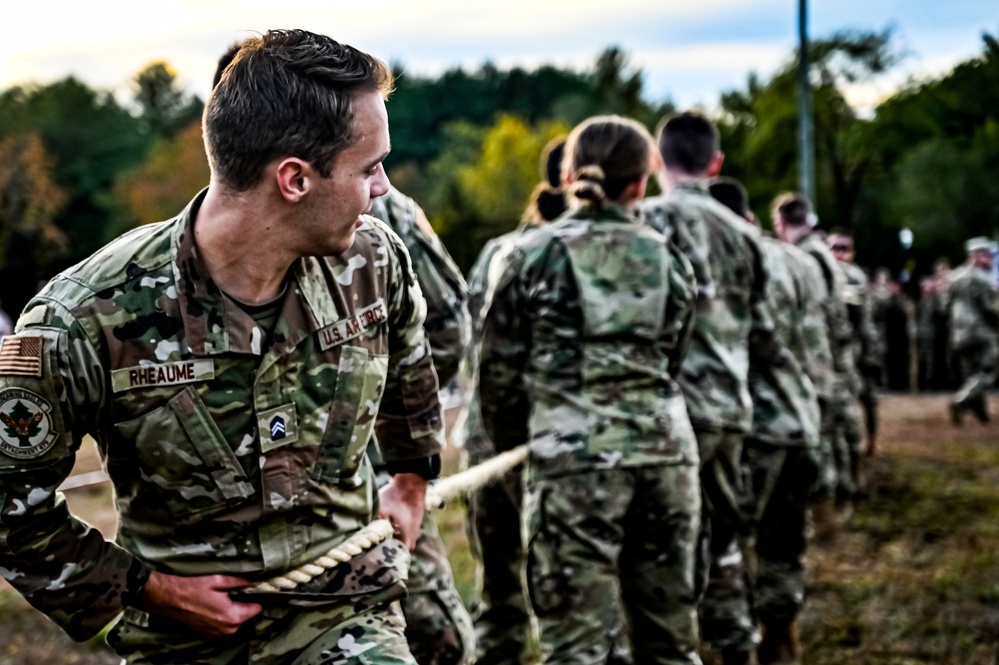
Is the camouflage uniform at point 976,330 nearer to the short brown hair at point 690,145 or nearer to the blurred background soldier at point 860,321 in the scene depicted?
the blurred background soldier at point 860,321

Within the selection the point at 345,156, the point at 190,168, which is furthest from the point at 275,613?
the point at 190,168

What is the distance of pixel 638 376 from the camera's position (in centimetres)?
454

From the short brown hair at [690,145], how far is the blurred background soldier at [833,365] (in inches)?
131

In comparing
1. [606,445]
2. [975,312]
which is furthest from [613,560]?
[975,312]

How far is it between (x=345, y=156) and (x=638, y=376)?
2.17m

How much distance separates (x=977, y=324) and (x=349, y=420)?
1571cm

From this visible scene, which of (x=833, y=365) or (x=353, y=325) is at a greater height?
(x=353, y=325)

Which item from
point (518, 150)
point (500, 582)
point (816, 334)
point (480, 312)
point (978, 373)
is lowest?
point (978, 373)

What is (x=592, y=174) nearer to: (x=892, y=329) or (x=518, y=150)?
(x=892, y=329)

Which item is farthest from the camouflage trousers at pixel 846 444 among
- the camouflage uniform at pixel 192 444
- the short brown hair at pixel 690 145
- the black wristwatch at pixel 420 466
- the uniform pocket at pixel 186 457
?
the uniform pocket at pixel 186 457

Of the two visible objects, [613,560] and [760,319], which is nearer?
[613,560]

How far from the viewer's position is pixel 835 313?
31.4 feet

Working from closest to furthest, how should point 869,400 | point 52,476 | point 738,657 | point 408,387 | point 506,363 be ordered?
point 52,476 → point 408,387 → point 506,363 → point 738,657 → point 869,400

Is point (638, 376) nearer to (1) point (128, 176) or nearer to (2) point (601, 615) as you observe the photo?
(2) point (601, 615)
